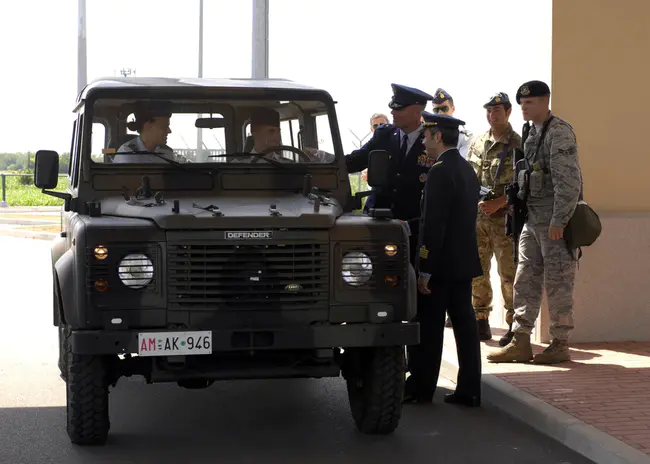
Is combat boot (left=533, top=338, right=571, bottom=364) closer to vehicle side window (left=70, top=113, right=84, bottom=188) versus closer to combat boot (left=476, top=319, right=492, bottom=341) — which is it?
combat boot (left=476, top=319, right=492, bottom=341)

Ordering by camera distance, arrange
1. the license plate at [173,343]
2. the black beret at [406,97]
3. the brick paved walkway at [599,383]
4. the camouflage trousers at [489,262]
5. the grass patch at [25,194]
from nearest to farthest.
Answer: the license plate at [173,343], the brick paved walkway at [599,383], the black beret at [406,97], the camouflage trousers at [489,262], the grass patch at [25,194]

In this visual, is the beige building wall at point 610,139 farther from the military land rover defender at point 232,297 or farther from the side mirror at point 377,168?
the military land rover defender at point 232,297

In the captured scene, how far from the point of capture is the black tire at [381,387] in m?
6.64

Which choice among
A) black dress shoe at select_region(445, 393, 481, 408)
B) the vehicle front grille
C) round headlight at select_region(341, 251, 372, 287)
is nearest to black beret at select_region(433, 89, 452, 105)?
black dress shoe at select_region(445, 393, 481, 408)

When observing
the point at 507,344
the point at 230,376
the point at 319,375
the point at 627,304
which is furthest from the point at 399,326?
the point at 627,304

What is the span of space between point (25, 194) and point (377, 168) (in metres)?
41.6

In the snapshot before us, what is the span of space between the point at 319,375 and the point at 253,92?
214cm

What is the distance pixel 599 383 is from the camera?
317 inches

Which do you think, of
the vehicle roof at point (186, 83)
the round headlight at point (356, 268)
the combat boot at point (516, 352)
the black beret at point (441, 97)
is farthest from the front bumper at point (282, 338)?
the black beret at point (441, 97)

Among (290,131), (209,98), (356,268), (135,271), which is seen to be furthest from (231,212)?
(209,98)

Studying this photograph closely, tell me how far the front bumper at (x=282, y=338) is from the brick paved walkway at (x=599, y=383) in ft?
4.44

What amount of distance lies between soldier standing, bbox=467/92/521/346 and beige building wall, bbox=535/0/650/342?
1.50 feet

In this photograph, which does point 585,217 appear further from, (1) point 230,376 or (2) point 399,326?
(1) point 230,376

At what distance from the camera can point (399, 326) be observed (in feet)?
21.2
